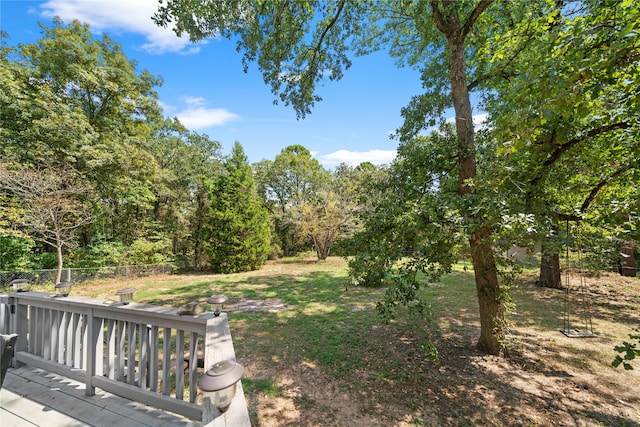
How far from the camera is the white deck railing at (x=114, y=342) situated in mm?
1975

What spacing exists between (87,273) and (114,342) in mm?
9653

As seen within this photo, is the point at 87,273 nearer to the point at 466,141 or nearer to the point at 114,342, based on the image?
the point at 114,342

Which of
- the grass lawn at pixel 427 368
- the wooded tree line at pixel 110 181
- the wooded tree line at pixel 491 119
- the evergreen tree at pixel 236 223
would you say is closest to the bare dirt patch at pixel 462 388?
the grass lawn at pixel 427 368

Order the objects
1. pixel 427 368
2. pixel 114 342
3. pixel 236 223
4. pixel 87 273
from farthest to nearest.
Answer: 1. pixel 236 223
2. pixel 87 273
3. pixel 427 368
4. pixel 114 342

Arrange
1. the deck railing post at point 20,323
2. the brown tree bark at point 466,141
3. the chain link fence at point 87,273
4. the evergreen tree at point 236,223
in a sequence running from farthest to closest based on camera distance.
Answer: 1. the evergreen tree at point 236,223
2. the chain link fence at point 87,273
3. the brown tree bark at point 466,141
4. the deck railing post at point 20,323

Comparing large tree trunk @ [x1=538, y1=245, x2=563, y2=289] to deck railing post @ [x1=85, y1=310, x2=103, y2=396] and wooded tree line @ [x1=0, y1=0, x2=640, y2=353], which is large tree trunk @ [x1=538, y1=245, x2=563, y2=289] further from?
deck railing post @ [x1=85, y1=310, x2=103, y2=396]

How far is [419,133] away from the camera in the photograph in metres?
5.22

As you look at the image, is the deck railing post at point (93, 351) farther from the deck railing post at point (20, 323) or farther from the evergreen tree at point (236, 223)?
the evergreen tree at point (236, 223)

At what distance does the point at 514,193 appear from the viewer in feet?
9.40

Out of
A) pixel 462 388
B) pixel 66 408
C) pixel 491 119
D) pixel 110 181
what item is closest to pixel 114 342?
pixel 66 408

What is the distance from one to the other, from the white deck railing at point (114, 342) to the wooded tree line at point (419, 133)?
2.08 m

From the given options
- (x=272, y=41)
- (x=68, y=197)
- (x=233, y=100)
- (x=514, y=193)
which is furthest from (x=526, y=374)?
(x=68, y=197)

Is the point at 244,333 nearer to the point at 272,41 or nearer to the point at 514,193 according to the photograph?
the point at 514,193

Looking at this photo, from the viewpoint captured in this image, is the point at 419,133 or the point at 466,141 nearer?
the point at 466,141
